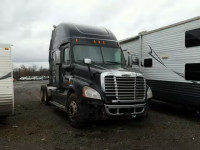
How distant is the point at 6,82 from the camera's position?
590cm

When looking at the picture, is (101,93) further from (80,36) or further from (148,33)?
(148,33)

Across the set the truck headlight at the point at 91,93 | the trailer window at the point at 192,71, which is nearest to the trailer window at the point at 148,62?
the trailer window at the point at 192,71

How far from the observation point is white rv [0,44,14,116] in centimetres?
572

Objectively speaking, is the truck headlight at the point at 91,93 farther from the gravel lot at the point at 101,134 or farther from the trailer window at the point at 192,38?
the trailer window at the point at 192,38

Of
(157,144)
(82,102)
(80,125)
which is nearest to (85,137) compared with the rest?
(80,125)

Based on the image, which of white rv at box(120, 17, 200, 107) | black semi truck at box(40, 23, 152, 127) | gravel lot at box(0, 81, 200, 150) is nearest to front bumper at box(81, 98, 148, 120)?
black semi truck at box(40, 23, 152, 127)

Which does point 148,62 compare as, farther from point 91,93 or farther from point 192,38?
point 91,93

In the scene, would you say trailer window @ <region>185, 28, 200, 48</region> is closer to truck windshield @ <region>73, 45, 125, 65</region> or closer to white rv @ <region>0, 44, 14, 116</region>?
truck windshield @ <region>73, 45, 125, 65</region>

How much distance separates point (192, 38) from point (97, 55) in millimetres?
3383

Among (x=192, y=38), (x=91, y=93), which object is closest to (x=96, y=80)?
(x=91, y=93)

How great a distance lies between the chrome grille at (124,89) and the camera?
5424 mm

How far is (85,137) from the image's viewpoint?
5176 mm

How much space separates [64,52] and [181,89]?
4.60 meters

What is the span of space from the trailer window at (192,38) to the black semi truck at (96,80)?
2.27 metres
